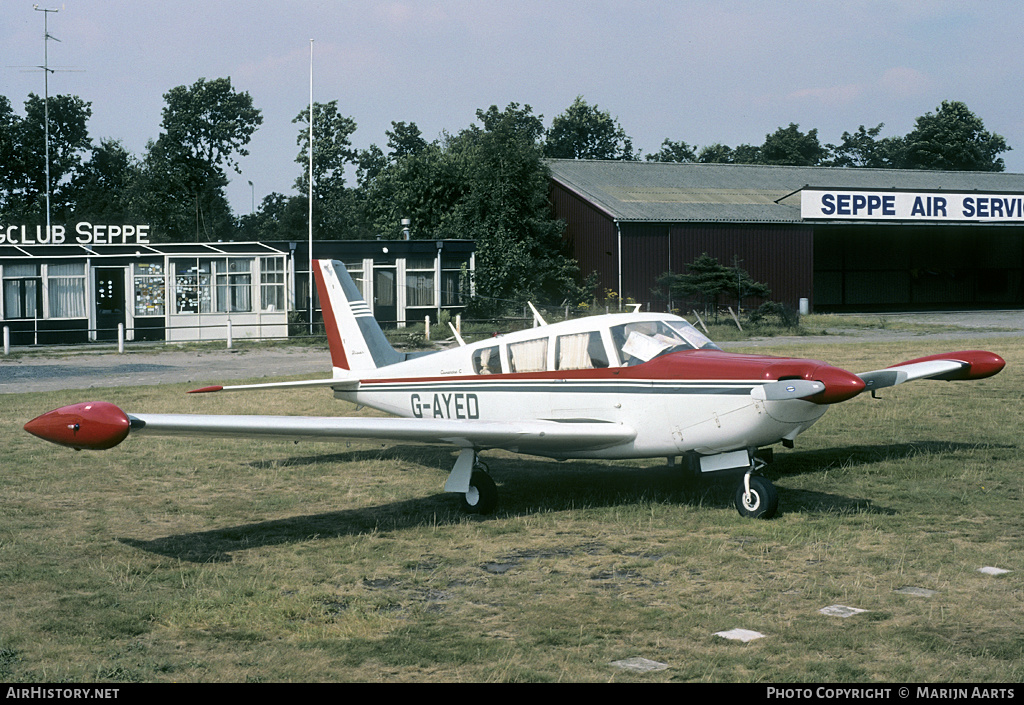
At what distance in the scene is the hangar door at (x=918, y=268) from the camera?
203 feet

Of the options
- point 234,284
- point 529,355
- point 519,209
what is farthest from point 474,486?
point 519,209

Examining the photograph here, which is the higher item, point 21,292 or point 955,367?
point 21,292

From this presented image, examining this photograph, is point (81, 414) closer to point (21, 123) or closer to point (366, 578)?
point (366, 578)

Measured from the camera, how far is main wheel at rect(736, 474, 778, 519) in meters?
9.48

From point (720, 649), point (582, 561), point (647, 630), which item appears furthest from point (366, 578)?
point (720, 649)

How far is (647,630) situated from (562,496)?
15.2 feet

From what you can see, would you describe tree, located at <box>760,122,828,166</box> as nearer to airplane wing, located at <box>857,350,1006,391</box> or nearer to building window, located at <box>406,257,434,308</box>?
building window, located at <box>406,257,434,308</box>

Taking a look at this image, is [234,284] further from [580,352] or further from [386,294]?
[580,352]

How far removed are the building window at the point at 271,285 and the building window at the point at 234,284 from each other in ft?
1.70

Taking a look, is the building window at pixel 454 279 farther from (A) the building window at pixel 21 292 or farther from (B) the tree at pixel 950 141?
(B) the tree at pixel 950 141

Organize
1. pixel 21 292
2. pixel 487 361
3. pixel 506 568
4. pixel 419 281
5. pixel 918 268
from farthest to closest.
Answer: pixel 918 268 → pixel 419 281 → pixel 21 292 → pixel 487 361 → pixel 506 568

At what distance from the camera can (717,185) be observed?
54.5 meters

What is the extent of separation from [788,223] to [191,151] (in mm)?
52263

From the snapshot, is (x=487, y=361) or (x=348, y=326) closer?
(x=487, y=361)
